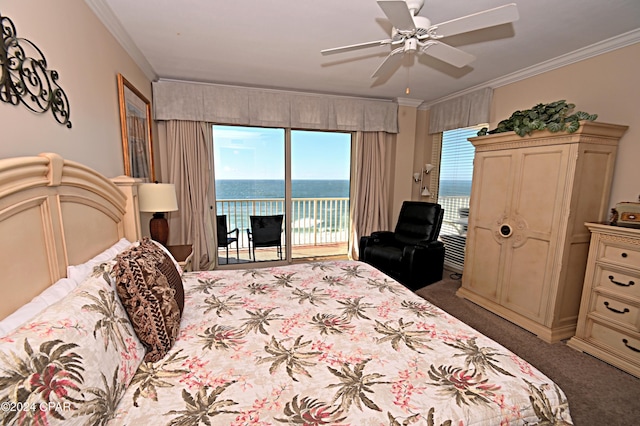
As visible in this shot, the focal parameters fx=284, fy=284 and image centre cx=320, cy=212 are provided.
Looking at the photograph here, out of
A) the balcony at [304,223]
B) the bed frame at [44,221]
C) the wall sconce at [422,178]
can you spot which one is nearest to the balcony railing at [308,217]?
the balcony at [304,223]

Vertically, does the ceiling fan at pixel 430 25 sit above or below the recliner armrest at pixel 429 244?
above

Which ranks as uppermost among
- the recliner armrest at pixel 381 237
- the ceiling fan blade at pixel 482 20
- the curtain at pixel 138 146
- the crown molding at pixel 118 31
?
the crown molding at pixel 118 31

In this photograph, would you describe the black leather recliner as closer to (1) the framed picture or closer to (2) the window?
(2) the window

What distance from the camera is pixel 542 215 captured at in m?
2.55

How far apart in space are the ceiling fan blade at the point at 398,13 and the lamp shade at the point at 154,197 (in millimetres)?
2122

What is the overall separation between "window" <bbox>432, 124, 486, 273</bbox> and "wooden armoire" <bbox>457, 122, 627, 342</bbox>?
1.07 m

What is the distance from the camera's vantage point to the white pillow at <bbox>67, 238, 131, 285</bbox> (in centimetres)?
133

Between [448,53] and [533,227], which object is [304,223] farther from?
[448,53]

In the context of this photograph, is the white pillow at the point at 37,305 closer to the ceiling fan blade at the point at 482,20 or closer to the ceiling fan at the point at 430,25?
the ceiling fan at the point at 430,25

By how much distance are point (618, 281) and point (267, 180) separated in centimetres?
388

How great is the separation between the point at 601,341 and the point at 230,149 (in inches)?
174

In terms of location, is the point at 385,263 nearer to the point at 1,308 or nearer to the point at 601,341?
the point at 601,341

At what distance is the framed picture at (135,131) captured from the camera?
7.69 ft

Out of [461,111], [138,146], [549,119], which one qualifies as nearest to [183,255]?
[138,146]
